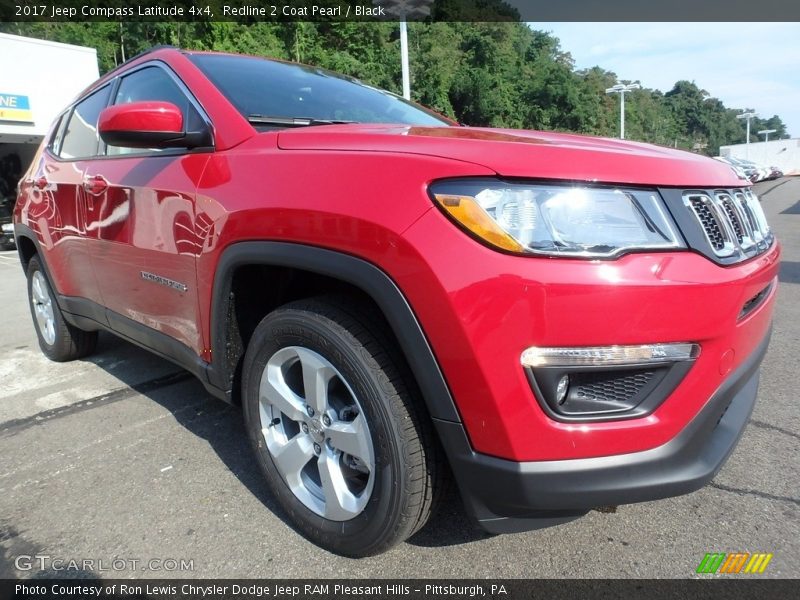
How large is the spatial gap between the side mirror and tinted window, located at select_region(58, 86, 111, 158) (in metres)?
1.11

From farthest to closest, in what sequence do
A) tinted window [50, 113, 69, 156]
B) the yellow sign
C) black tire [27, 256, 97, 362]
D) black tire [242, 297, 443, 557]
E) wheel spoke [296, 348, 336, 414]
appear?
the yellow sign
black tire [27, 256, 97, 362]
tinted window [50, 113, 69, 156]
wheel spoke [296, 348, 336, 414]
black tire [242, 297, 443, 557]

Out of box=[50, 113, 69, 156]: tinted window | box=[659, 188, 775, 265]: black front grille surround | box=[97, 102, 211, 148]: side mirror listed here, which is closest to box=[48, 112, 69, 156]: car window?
box=[50, 113, 69, 156]: tinted window

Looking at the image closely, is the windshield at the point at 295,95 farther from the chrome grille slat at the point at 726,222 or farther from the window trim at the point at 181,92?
the chrome grille slat at the point at 726,222

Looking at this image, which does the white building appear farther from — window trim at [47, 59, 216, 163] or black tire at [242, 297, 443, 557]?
black tire at [242, 297, 443, 557]

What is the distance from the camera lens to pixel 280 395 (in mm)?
1911

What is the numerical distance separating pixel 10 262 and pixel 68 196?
9131 millimetres

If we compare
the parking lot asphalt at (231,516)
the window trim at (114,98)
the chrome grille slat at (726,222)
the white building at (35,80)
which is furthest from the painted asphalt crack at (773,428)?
the white building at (35,80)

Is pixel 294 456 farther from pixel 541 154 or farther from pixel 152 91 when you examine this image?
pixel 152 91

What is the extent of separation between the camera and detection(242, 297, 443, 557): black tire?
5.20ft

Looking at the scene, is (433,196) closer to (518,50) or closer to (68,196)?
(68,196)

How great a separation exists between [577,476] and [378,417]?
536 mm

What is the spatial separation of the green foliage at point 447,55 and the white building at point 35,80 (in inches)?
125

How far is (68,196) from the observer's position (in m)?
3.13

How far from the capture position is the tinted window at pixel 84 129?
3.13 m
